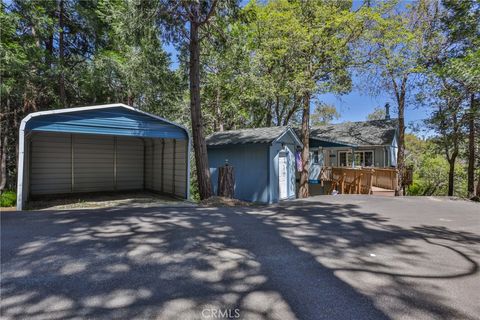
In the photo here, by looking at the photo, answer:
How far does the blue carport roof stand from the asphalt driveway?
8.23ft

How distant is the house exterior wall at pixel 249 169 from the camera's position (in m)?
10.5

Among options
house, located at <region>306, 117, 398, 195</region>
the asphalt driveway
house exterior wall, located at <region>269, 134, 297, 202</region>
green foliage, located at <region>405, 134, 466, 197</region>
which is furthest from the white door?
green foliage, located at <region>405, 134, 466, 197</region>

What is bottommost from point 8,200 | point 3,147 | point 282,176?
point 8,200

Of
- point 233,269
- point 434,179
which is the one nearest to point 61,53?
point 233,269

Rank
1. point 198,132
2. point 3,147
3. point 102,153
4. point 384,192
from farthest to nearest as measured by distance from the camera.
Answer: point 384,192, point 3,147, point 102,153, point 198,132

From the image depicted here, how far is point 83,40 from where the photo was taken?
512 inches

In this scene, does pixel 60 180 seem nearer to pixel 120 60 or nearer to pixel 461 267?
pixel 120 60

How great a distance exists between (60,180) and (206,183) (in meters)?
5.72

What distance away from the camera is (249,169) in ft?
35.9

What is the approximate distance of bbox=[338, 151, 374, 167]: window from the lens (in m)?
18.3

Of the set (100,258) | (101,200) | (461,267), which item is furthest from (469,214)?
(101,200)

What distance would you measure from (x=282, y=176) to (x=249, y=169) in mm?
1471

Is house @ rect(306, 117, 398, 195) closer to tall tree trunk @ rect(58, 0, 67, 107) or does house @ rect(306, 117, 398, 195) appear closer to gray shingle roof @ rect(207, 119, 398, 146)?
gray shingle roof @ rect(207, 119, 398, 146)

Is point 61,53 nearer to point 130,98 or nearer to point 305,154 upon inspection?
point 130,98
